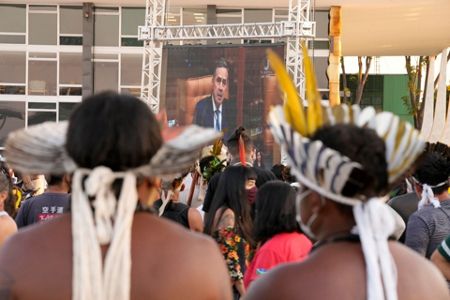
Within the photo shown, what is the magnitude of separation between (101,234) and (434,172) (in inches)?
152

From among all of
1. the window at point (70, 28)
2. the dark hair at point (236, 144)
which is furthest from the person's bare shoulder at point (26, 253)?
the window at point (70, 28)

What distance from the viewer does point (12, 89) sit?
2700 cm

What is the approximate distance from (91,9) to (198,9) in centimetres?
315

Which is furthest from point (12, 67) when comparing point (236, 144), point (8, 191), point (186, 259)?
point (186, 259)

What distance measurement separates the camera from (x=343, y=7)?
87.4 feet

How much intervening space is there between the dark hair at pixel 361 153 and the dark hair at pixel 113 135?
0.53m

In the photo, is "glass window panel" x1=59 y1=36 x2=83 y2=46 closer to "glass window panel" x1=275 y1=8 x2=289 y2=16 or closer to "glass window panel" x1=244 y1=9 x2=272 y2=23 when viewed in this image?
"glass window panel" x1=244 y1=9 x2=272 y2=23

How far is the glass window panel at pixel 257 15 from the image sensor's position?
27.1m

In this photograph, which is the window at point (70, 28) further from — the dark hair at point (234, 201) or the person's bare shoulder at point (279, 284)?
the person's bare shoulder at point (279, 284)

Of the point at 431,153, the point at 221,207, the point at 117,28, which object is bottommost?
the point at 221,207

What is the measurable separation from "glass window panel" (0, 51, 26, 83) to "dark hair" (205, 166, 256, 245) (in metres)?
21.3

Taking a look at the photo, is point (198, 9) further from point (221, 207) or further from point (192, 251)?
point (192, 251)

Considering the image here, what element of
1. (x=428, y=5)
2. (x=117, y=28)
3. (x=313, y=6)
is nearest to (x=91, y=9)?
(x=117, y=28)

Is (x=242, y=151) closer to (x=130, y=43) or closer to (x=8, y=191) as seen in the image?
(x=8, y=191)
